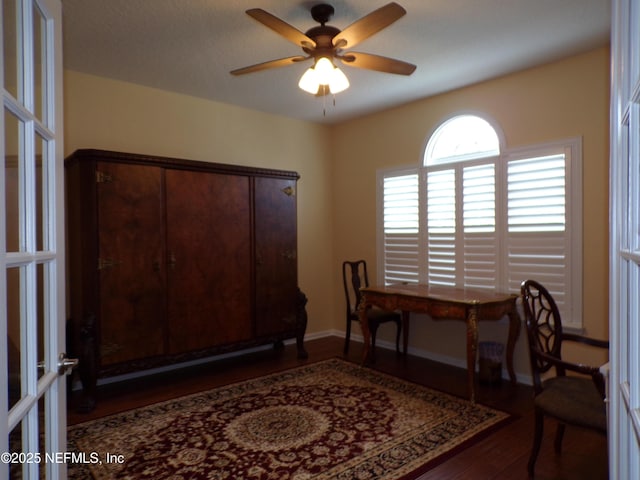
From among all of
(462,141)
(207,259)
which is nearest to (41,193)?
(207,259)

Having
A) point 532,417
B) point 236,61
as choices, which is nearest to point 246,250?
point 236,61

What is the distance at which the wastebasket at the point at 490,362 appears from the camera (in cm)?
349

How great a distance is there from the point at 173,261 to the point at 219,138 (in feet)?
5.04

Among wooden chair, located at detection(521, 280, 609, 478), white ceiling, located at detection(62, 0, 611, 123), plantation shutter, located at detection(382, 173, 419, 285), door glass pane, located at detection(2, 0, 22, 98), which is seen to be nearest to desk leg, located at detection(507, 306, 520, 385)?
wooden chair, located at detection(521, 280, 609, 478)

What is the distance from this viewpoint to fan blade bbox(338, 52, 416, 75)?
8.33 ft

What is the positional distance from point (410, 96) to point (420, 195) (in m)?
0.99

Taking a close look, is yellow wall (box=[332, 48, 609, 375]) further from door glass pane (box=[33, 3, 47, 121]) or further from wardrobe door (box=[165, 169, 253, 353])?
door glass pane (box=[33, 3, 47, 121])

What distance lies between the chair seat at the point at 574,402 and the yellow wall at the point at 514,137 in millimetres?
1154

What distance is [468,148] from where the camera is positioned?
3936 mm

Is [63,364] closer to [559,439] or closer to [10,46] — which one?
[10,46]

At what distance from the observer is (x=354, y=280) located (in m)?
4.51

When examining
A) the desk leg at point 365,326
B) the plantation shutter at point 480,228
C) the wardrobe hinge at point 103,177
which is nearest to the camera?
the wardrobe hinge at point 103,177

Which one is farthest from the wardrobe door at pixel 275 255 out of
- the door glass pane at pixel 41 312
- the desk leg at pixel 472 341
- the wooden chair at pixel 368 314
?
the door glass pane at pixel 41 312

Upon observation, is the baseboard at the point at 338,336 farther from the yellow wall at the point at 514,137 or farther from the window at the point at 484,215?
the window at the point at 484,215
